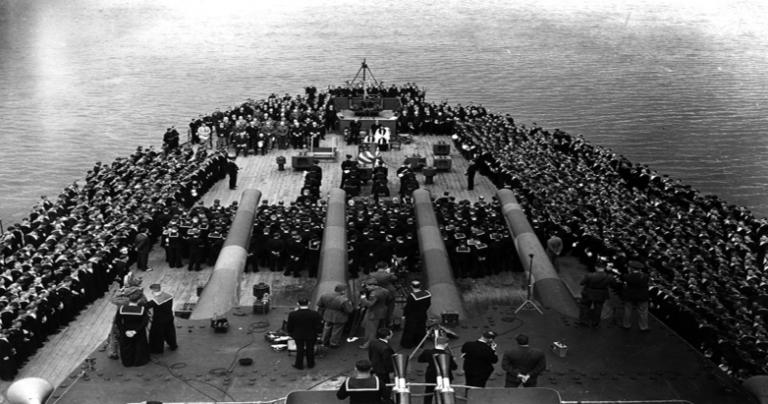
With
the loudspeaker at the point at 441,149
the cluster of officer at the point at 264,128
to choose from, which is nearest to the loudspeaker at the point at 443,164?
the loudspeaker at the point at 441,149

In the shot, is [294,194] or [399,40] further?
[399,40]

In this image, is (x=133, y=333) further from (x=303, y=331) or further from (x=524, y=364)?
(x=524, y=364)

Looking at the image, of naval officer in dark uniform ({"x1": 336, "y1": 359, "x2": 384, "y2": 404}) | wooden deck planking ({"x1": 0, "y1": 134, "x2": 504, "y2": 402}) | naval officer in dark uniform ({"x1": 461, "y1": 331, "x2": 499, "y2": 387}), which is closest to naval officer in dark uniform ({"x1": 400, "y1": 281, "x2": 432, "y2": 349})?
naval officer in dark uniform ({"x1": 461, "y1": 331, "x2": 499, "y2": 387})

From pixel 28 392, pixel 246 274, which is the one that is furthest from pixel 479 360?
pixel 246 274

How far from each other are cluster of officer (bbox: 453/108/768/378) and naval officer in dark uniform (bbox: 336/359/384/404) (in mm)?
8433

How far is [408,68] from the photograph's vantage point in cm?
8031

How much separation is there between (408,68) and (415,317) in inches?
2563

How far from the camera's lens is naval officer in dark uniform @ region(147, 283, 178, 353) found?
53.1 feet

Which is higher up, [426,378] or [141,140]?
[426,378]

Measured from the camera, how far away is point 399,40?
96.4 metres

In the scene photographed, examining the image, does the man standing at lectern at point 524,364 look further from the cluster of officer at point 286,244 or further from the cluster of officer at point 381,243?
the cluster of officer at point 286,244

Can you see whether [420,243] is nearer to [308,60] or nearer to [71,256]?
[71,256]

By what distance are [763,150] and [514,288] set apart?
115ft

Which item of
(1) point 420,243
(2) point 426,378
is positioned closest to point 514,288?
(1) point 420,243
